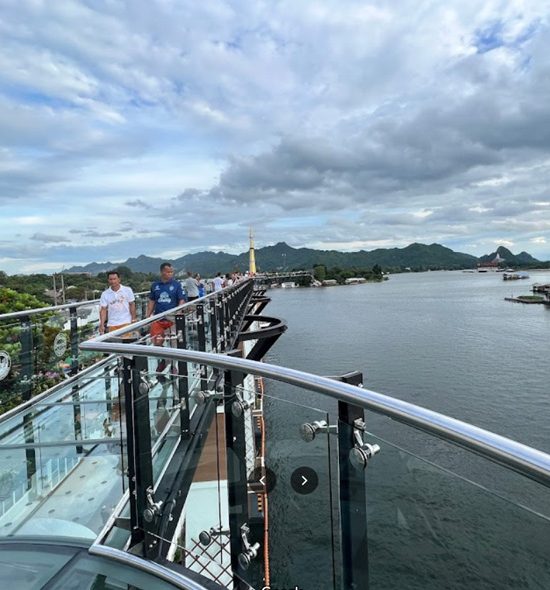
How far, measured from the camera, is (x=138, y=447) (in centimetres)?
246

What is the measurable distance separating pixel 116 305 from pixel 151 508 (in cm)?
444

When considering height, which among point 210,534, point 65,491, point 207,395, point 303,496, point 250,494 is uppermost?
point 207,395

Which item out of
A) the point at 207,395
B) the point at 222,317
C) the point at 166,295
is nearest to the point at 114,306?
the point at 166,295

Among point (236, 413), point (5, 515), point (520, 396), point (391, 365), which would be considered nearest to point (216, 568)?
point (236, 413)

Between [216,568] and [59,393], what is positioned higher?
[59,393]

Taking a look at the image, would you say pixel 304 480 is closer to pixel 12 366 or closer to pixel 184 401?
pixel 184 401

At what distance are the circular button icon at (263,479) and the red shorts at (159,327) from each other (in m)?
1.96

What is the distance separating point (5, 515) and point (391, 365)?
2464 centimetres

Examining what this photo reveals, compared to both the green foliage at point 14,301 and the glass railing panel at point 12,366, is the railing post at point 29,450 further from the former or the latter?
the green foliage at point 14,301

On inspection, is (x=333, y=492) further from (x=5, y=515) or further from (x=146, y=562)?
(x=5, y=515)

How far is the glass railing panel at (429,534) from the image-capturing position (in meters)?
1.38

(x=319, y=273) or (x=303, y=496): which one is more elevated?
(x=303, y=496)

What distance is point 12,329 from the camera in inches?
175

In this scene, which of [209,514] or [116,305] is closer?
[209,514]
